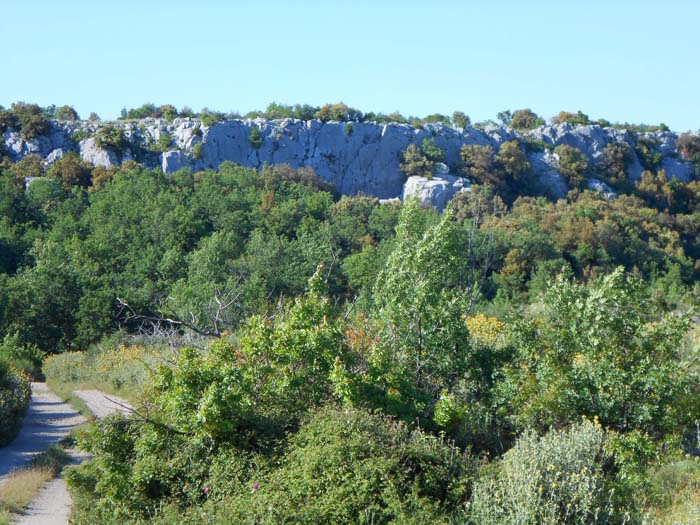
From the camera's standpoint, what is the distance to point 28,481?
37.0 ft

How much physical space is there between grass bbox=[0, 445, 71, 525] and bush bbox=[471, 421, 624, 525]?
6324 mm

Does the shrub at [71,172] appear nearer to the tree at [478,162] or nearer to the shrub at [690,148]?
the tree at [478,162]

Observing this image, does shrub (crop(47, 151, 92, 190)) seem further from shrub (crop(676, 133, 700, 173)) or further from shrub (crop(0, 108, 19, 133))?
shrub (crop(676, 133, 700, 173))

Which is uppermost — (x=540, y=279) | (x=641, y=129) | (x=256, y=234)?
(x=641, y=129)

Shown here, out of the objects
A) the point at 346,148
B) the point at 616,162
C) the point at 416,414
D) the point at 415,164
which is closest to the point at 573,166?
the point at 616,162

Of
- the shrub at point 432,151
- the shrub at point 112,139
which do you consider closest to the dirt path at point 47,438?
the shrub at point 112,139

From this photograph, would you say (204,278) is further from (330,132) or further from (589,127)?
(589,127)

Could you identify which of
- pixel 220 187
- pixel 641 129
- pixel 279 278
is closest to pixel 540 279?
pixel 279 278

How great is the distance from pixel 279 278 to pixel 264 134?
26.3 m

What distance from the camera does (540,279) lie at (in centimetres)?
3891

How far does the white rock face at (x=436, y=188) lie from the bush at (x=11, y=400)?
129 ft

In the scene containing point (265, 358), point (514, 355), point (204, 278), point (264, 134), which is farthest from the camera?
point (264, 134)

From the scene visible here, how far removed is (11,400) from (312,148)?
158 feet

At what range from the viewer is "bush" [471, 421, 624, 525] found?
24.0 ft
